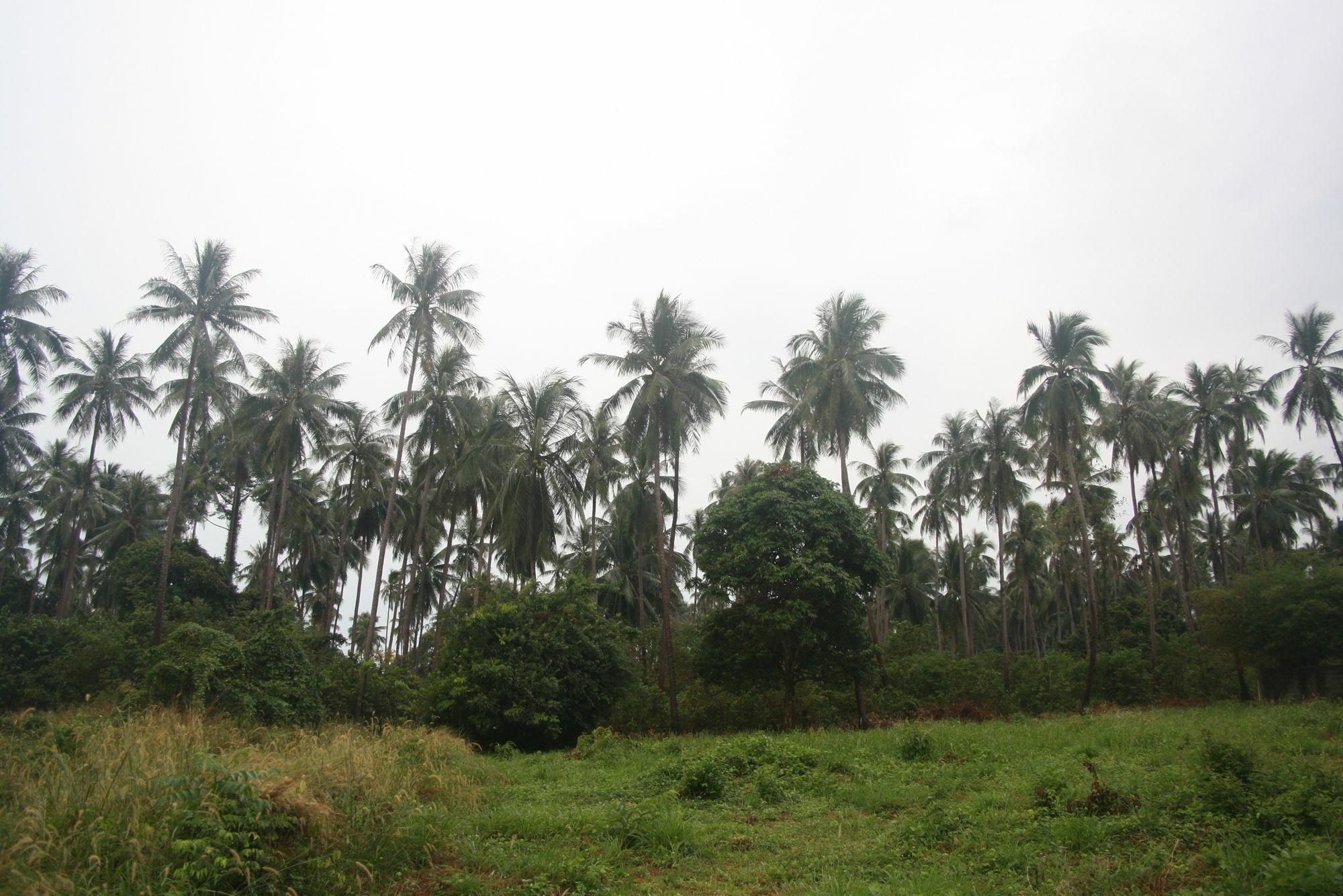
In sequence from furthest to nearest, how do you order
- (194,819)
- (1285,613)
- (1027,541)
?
(1027,541)
(1285,613)
(194,819)

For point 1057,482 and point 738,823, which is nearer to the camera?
point 738,823

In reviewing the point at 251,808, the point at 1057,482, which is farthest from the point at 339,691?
the point at 1057,482

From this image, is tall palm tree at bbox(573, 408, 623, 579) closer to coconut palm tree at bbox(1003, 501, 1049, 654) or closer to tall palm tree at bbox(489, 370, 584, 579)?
tall palm tree at bbox(489, 370, 584, 579)

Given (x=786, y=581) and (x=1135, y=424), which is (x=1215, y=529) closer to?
(x=1135, y=424)

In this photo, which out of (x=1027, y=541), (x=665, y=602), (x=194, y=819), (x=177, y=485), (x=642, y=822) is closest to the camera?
(x=194, y=819)

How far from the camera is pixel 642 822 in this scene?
27.5ft

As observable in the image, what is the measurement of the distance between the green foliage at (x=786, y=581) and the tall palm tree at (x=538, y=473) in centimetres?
834

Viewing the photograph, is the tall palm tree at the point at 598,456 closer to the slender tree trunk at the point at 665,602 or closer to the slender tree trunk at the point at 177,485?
the slender tree trunk at the point at 665,602

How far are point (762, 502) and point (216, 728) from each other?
14395 millimetres

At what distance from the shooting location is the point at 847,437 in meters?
27.9

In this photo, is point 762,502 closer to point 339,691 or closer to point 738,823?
point 738,823

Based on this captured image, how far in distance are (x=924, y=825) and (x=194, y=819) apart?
6775 mm

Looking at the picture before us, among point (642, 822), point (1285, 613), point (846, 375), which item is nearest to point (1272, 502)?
point (1285, 613)

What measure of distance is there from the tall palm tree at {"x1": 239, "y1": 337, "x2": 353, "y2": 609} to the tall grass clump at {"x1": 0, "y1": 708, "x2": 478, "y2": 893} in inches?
989
